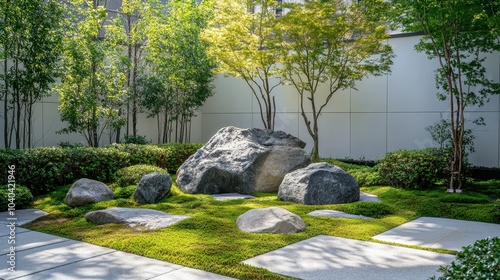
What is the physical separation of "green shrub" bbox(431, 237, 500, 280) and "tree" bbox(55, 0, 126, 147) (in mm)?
9169

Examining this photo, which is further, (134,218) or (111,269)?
(134,218)

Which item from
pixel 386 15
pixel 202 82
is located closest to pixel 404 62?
pixel 386 15

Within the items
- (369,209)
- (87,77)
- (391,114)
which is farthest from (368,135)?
(87,77)

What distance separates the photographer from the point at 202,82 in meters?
13.3

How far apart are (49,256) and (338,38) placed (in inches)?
322

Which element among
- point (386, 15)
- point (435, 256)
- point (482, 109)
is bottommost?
point (435, 256)

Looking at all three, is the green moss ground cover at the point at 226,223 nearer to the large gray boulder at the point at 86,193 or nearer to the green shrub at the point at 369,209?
the green shrub at the point at 369,209

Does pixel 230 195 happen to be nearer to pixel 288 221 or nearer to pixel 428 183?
pixel 288 221

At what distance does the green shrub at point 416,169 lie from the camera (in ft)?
30.1

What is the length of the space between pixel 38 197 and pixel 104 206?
1.65 meters

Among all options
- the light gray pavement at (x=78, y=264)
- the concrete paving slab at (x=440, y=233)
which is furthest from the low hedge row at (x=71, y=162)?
the concrete paving slab at (x=440, y=233)

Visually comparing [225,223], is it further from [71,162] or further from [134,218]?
[71,162]

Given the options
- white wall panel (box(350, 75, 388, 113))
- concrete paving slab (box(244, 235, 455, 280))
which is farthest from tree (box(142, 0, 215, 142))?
concrete paving slab (box(244, 235, 455, 280))

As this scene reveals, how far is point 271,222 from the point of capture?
600 cm
